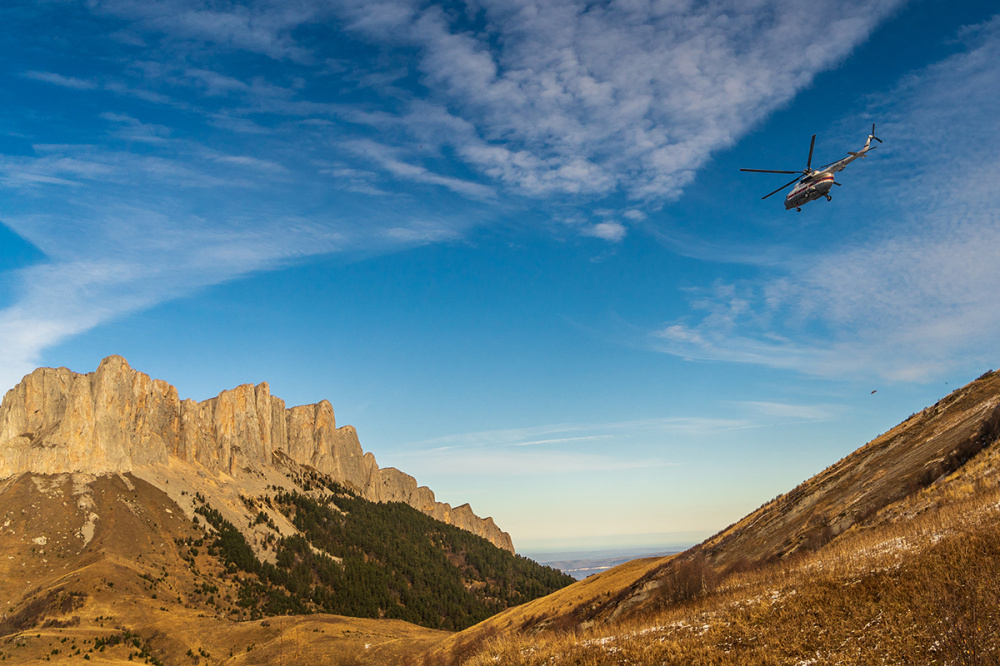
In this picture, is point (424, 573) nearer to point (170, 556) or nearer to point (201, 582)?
point (201, 582)

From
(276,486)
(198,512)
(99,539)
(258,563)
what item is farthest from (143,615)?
(276,486)

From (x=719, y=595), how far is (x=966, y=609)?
11259mm

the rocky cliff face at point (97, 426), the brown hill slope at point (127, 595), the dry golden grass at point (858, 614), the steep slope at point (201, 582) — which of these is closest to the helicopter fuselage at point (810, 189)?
the dry golden grass at point (858, 614)

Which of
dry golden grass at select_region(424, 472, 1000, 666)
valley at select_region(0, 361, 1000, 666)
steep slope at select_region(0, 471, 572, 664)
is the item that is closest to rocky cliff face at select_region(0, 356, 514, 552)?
valley at select_region(0, 361, 1000, 666)

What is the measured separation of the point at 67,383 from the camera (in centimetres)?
15625

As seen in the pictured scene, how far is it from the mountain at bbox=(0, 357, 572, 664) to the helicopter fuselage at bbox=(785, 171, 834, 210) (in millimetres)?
59492

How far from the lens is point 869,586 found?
14.5m

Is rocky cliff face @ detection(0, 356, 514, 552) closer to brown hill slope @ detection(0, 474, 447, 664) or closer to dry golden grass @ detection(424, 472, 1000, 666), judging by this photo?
brown hill slope @ detection(0, 474, 447, 664)

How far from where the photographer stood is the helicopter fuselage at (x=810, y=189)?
34406 millimetres

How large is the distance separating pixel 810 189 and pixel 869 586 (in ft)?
93.1

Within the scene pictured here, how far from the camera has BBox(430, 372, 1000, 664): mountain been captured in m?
11.6

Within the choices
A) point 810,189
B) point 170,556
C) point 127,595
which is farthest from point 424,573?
point 810,189

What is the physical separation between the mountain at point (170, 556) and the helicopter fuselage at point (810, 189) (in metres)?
59.5

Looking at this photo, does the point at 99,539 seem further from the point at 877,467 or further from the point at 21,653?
the point at 877,467
